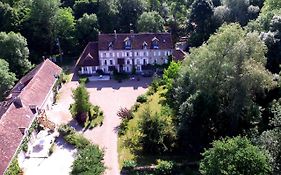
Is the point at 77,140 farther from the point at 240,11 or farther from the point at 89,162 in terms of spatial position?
the point at 240,11

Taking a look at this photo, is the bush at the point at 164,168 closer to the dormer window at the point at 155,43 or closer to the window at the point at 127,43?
the dormer window at the point at 155,43

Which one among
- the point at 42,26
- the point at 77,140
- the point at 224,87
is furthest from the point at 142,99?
the point at 42,26

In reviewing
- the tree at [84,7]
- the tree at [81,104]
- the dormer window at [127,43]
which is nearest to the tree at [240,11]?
the dormer window at [127,43]

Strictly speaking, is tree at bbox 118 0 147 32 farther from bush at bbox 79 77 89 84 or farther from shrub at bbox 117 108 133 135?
shrub at bbox 117 108 133 135

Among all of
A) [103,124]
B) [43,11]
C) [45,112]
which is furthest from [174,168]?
[43,11]

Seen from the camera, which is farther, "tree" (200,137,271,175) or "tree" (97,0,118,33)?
"tree" (97,0,118,33)

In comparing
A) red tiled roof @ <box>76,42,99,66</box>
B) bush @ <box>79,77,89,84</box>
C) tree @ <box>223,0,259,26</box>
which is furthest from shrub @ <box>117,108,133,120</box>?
tree @ <box>223,0,259,26</box>

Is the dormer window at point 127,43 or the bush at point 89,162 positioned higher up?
the dormer window at point 127,43
